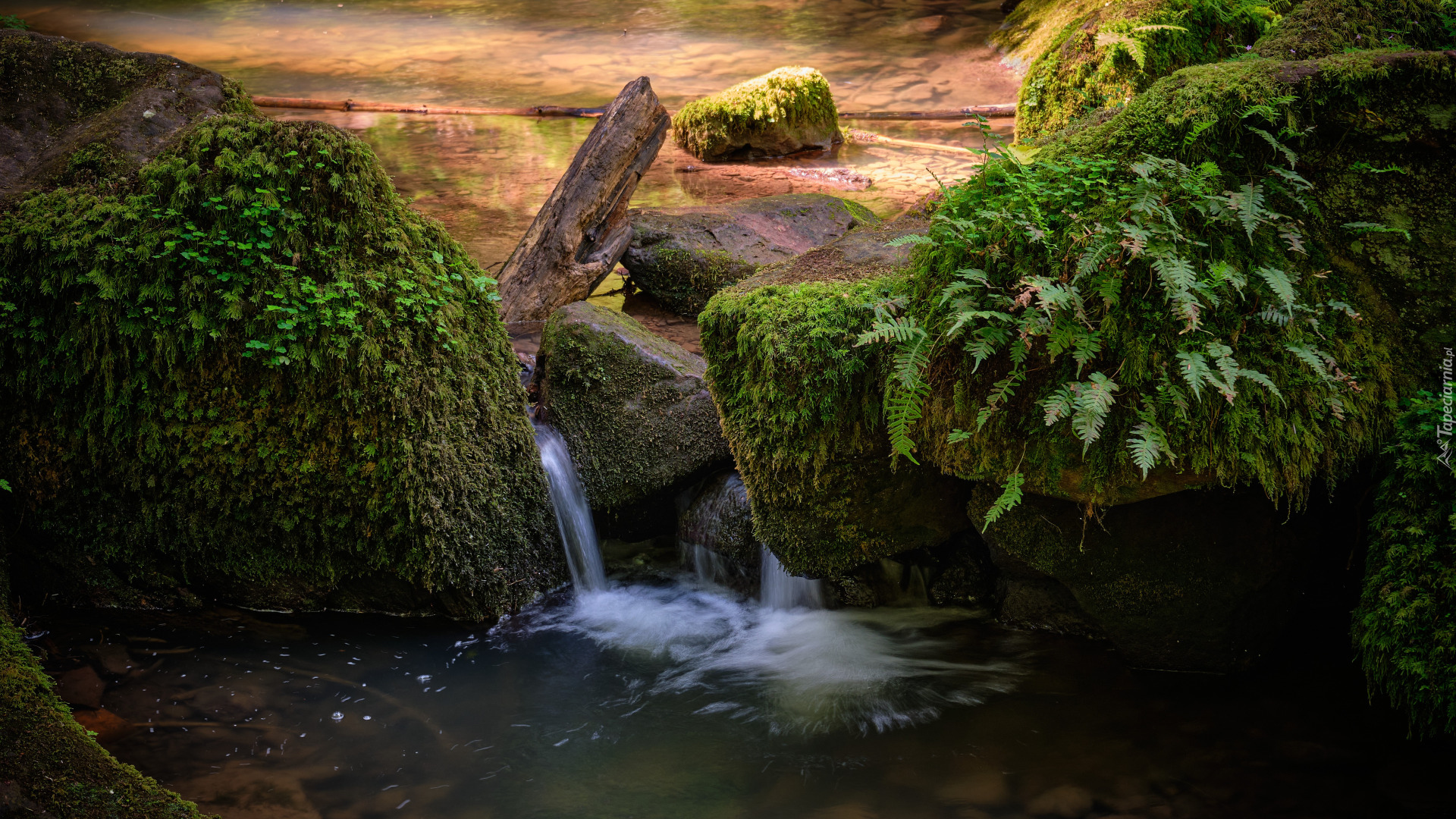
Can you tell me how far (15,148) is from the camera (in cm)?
511

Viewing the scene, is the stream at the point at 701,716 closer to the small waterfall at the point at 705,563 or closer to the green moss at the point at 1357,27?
the small waterfall at the point at 705,563

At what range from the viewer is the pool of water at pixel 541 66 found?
1117cm

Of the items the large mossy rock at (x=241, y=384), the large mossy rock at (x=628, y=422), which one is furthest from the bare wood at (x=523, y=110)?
the large mossy rock at (x=241, y=384)

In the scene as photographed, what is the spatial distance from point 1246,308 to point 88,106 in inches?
249

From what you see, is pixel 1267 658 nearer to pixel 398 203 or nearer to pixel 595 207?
pixel 398 203

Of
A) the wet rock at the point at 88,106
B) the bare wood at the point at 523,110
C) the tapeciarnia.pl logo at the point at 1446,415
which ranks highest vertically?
the bare wood at the point at 523,110

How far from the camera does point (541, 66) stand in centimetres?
1806

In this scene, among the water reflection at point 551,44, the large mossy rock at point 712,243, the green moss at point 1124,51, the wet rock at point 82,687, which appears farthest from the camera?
the water reflection at point 551,44

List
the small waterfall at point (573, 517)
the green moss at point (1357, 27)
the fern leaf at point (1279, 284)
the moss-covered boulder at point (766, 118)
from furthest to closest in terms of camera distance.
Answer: the moss-covered boulder at point (766, 118), the small waterfall at point (573, 517), the green moss at point (1357, 27), the fern leaf at point (1279, 284)

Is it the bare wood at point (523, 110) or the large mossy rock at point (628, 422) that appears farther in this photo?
the bare wood at point (523, 110)

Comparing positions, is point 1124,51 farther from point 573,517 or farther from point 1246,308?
point 573,517

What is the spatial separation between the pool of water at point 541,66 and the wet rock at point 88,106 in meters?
3.22

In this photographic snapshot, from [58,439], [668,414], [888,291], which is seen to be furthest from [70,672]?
[888,291]

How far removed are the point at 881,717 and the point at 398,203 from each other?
12.3ft
